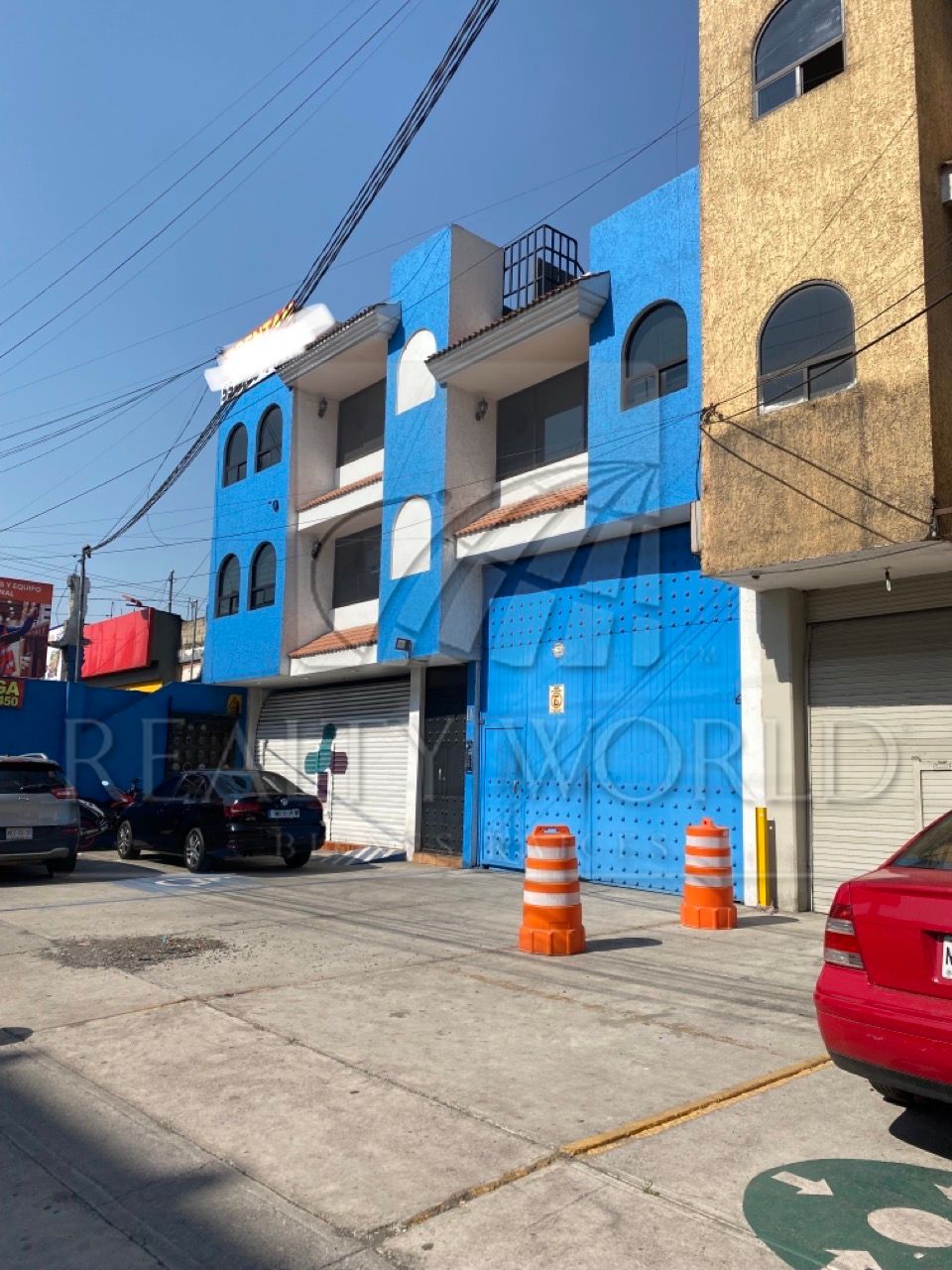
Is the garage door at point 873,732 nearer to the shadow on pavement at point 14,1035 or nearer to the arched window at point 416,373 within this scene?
the shadow on pavement at point 14,1035

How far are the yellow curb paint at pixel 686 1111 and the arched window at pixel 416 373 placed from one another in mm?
12989

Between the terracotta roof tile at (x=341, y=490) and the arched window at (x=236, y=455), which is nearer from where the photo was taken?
the terracotta roof tile at (x=341, y=490)

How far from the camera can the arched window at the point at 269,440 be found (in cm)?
2075

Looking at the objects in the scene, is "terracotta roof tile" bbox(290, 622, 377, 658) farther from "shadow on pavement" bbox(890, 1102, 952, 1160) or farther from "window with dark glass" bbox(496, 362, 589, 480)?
"shadow on pavement" bbox(890, 1102, 952, 1160)

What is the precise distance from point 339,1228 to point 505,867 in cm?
1179

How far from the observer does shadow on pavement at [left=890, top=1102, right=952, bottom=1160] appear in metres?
3.98

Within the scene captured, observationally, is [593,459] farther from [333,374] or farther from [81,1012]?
[81,1012]

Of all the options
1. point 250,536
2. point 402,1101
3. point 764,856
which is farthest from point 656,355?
point 250,536

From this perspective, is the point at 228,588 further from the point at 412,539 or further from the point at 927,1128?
the point at 927,1128

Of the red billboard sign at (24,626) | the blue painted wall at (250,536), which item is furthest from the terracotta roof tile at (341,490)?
the red billboard sign at (24,626)

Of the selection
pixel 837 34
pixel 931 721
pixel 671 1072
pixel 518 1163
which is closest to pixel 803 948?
pixel 931 721

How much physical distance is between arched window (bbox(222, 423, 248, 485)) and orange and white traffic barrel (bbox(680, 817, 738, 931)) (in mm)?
15501

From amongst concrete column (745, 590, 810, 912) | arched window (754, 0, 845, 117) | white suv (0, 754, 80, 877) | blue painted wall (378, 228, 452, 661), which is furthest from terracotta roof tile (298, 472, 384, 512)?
arched window (754, 0, 845, 117)

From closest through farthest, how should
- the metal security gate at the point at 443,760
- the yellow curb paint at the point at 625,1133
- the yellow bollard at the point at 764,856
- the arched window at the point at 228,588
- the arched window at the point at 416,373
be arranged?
the yellow curb paint at the point at 625,1133 < the yellow bollard at the point at 764,856 < the metal security gate at the point at 443,760 < the arched window at the point at 416,373 < the arched window at the point at 228,588
